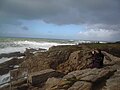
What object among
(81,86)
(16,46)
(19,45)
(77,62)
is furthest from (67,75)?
(19,45)

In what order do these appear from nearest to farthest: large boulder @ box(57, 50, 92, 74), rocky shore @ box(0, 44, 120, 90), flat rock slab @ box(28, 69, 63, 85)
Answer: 1. rocky shore @ box(0, 44, 120, 90)
2. flat rock slab @ box(28, 69, 63, 85)
3. large boulder @ box(57, 50, 92, 74)

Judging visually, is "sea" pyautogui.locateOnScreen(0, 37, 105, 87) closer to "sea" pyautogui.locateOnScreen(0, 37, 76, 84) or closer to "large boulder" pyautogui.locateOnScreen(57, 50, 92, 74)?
"sea" pyautogui.locateOnScreen(0, 37, 76, 84)

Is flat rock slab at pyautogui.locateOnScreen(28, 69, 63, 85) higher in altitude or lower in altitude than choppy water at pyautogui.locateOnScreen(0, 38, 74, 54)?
higher

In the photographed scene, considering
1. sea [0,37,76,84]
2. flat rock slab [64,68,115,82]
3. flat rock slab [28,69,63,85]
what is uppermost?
flat rock slab [64,68,115,82]

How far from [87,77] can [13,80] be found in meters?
6.87

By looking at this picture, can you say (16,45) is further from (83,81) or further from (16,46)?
(83,81)

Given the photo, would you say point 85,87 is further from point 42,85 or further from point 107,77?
point 42,85

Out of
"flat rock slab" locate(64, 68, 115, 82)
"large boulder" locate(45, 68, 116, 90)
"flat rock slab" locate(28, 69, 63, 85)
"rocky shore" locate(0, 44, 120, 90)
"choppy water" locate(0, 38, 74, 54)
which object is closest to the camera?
"large boulder" locate(45, 68, 116, 90)

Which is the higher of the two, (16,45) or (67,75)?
(67,75)

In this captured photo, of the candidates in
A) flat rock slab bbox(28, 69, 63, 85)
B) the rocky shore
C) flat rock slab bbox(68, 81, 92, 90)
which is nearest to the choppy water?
the rocky shore

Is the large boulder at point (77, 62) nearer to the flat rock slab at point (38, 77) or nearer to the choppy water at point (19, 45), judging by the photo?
the flat rock slab at point (38, 77)

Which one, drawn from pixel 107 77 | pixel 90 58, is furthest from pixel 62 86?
pixel 90 58

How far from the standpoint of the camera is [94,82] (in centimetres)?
1527

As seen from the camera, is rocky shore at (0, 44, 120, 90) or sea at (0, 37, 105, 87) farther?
sea at (0, 37, 105, 87)
